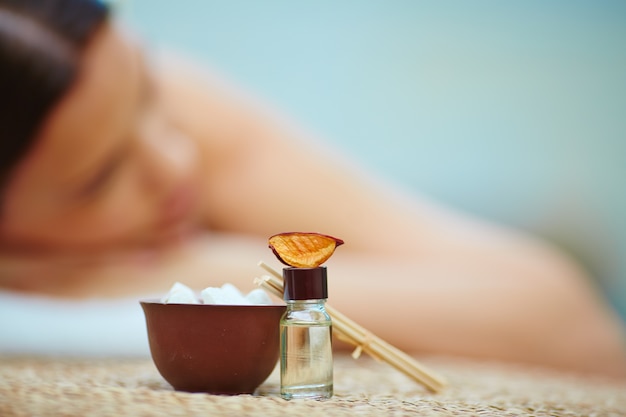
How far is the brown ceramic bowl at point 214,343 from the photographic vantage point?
0.62m

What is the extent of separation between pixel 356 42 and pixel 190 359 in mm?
1376

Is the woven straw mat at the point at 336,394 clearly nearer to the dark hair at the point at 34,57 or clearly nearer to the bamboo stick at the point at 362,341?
the bamboo stick at the point at 362,341

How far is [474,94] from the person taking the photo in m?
1.90

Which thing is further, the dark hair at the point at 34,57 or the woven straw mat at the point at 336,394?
the dark hair at the point at 34,57

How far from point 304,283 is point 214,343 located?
94 mm

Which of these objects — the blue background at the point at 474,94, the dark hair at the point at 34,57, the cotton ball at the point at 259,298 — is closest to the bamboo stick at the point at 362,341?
the cotton ball at the point at 259,298

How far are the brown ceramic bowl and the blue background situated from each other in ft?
4.15

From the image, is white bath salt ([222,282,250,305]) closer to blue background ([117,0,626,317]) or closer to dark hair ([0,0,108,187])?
dark hair ([0,0,108,187])

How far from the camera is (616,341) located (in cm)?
156

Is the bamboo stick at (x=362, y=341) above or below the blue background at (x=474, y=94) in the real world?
below

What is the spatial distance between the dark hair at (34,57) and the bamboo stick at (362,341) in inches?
28.9

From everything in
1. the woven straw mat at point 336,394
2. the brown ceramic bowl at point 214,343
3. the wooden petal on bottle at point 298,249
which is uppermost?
the wooden petal on bottle at point 298,249

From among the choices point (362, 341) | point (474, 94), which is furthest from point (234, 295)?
point (474, 94)

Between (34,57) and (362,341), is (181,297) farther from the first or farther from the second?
(34,57)
